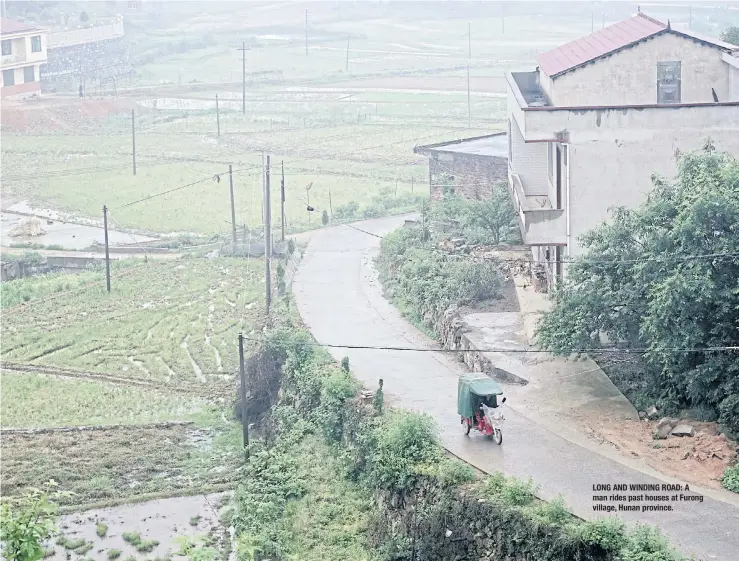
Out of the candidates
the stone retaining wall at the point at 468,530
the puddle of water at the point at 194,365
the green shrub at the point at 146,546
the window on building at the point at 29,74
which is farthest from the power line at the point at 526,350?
the window on building at the point at 29,74

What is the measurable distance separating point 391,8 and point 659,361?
119 m

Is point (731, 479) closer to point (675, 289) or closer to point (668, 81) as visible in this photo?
point (675, 289)

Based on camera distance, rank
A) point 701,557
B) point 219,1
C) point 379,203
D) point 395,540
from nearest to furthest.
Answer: point 701,557 < point 395,540 < point 379,203 < point 219,1

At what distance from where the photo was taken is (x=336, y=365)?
24.8 meters

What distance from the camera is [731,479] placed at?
1695 cm

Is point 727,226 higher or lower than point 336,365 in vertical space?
higher

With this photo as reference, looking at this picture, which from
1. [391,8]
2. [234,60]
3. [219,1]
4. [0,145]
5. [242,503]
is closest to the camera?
[242,503]

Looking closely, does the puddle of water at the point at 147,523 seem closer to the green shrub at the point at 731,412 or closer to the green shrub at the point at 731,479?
the green shrub at the point at 731,479

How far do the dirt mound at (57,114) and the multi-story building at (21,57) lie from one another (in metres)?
2.33

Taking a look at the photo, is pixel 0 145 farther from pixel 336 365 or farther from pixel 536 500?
pixel 536 500

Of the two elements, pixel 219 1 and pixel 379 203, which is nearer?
pixel 379 203

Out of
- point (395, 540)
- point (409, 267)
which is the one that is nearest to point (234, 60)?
point (409, 267)

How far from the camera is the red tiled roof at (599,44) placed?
2589cm

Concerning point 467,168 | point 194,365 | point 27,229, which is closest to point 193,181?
point 27,229
